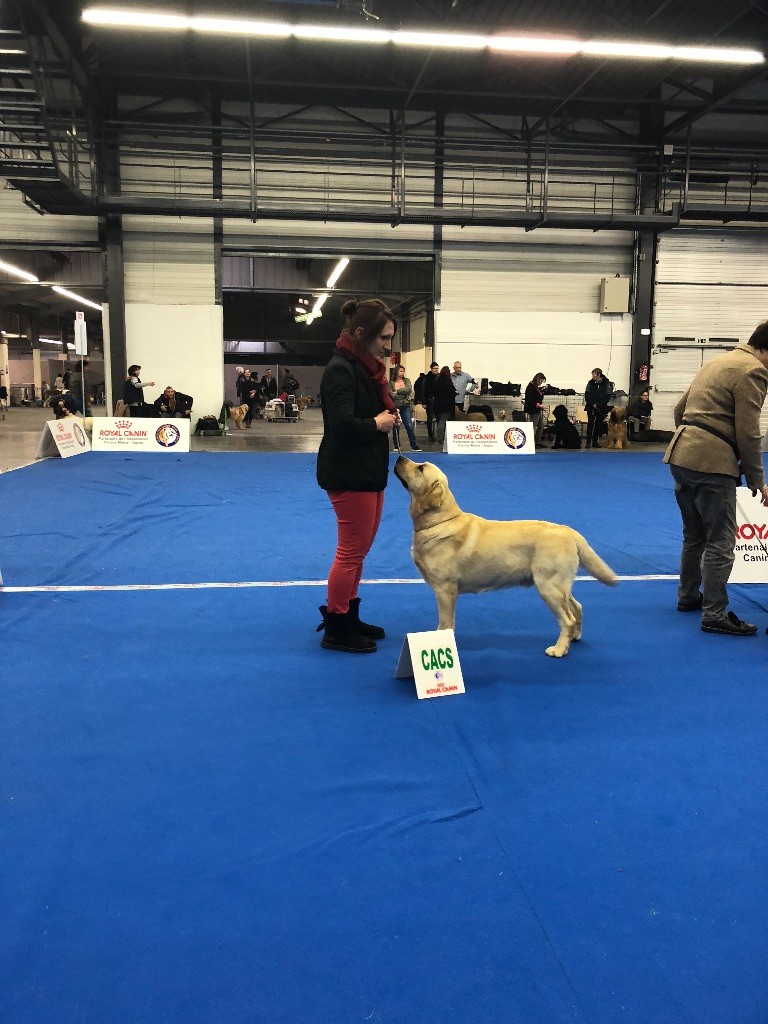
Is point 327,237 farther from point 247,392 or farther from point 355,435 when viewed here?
point 355,435

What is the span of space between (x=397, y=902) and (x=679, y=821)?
100 centimetres

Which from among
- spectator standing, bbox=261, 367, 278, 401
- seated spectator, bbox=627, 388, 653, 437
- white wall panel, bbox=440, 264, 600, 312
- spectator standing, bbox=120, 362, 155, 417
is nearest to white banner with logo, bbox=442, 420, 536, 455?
seated spectator, bbox=627, 388, 653, 437

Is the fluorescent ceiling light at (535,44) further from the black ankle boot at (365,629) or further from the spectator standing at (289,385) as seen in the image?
the spectator standing at (289,385)

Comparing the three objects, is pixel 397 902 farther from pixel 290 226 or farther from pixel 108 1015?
pixel 290 226

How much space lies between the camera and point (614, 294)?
1850 cm

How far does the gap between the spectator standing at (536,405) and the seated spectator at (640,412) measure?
2.57 m

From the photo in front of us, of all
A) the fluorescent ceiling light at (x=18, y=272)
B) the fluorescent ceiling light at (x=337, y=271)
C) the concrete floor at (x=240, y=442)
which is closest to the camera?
the concrete floor at (x=240, y=442)

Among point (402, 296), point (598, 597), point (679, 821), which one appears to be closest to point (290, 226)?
point (402, 296)

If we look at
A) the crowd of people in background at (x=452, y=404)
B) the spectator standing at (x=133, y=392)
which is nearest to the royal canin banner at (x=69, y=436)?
the crowd of people in background at (x=452, y=404)

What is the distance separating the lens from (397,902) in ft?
6.33

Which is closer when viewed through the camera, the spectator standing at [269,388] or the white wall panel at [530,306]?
the white wall panel at [530,306]

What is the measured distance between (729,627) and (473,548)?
1715 millimetres

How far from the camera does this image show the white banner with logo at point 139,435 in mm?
13562

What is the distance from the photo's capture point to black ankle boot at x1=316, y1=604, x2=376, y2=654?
382 cm
